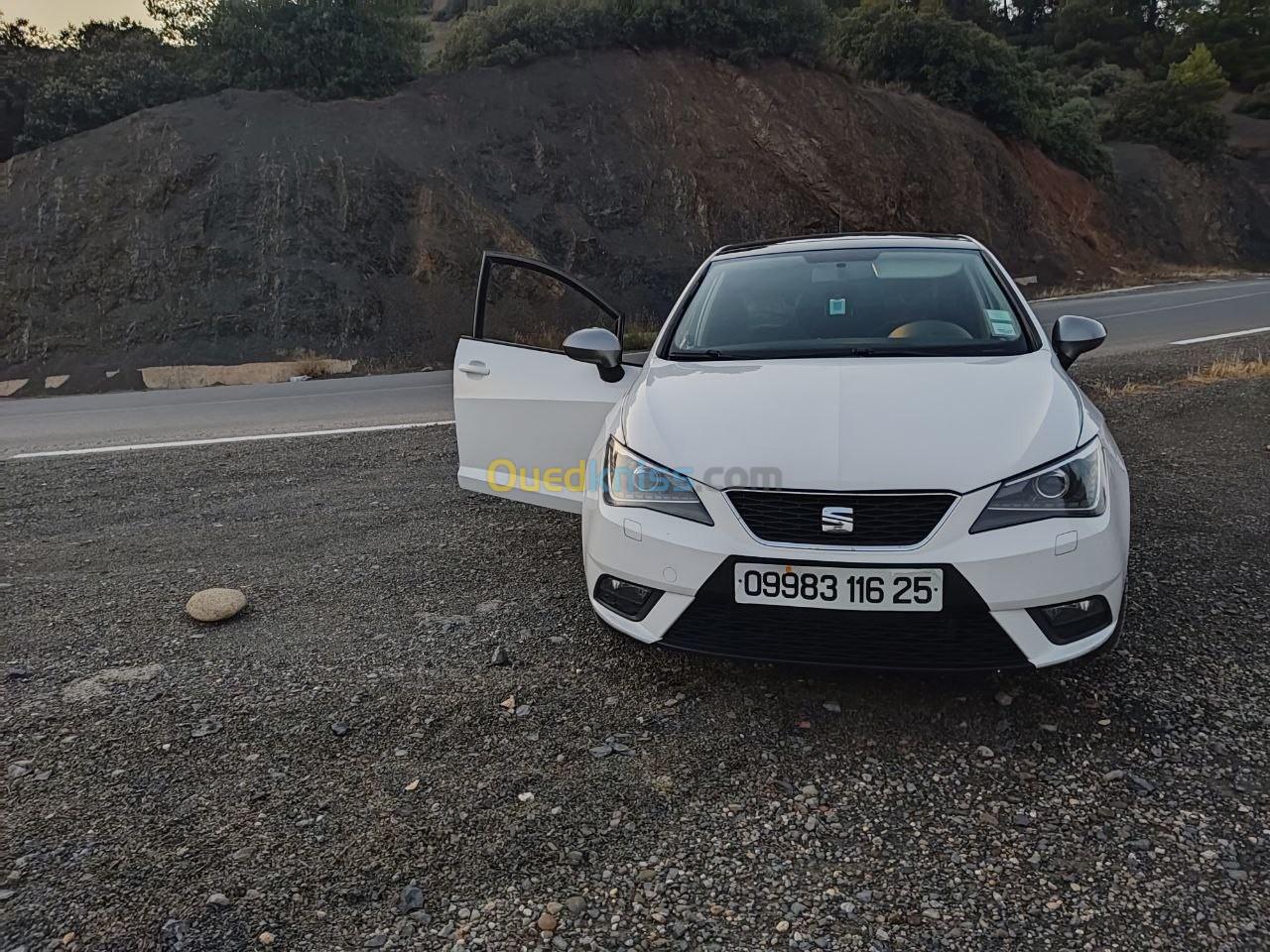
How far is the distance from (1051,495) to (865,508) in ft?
1.86

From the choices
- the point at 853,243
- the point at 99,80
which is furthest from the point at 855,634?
the point at 99,80

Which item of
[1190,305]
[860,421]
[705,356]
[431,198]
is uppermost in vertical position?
[431,198]

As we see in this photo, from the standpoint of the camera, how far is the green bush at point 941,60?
29.5 metres

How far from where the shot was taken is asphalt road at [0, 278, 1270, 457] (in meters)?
7.74

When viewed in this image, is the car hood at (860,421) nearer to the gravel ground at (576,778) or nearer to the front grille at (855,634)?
the front grille at (855,634)

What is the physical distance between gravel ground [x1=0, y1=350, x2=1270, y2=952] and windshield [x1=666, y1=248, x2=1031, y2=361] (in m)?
1.22

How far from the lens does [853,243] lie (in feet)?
14.4

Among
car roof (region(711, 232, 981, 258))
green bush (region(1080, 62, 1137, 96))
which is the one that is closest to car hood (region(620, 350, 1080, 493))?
car roof (region(711, 232, 981, 258))

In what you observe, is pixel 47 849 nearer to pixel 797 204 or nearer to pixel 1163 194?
pixel 797 204

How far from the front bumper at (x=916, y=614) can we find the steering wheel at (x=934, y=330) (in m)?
1.03

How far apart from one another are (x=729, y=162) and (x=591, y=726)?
2248cm

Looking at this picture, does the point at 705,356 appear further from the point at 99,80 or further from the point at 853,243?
the point at 99,80

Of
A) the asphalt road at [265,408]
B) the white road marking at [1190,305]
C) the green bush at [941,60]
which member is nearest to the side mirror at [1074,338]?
the asphalt road at [265,408]

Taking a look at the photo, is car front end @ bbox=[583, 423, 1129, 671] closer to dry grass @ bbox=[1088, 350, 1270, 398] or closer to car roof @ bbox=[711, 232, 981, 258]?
car roof @ bbox=[711, 232, 981, 258]
